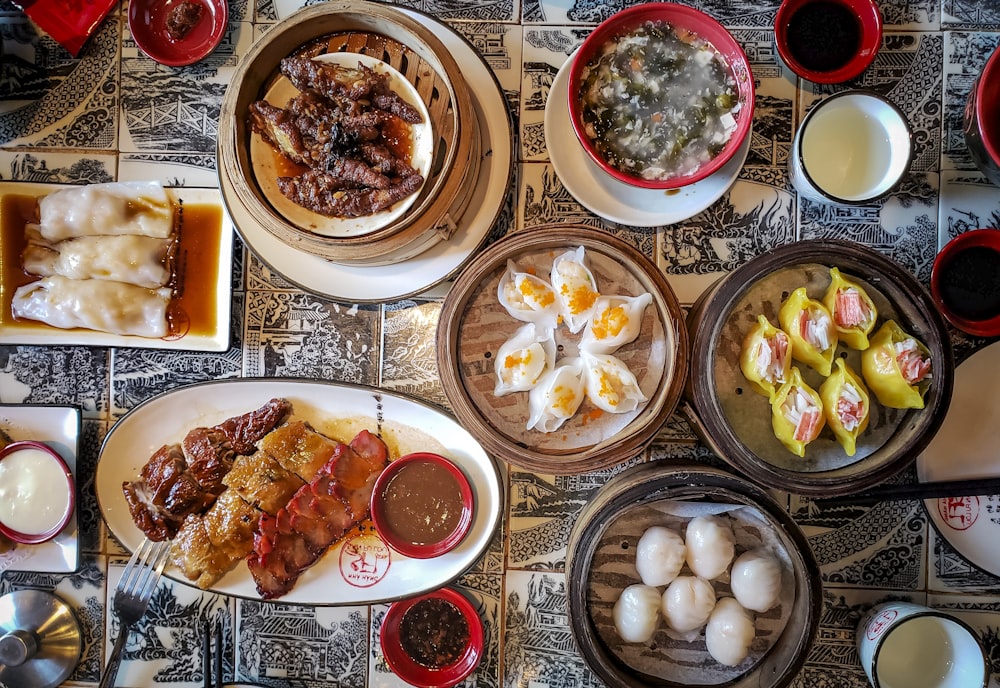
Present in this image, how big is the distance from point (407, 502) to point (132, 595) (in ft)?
3.50

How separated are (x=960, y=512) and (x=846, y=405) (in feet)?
2.80

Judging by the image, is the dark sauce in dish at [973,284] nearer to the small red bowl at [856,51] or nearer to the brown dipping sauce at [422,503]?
the small red bowl at [856,51]

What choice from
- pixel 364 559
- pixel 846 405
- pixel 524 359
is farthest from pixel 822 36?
pixel 364 559

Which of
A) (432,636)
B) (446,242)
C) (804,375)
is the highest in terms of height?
(446,242)

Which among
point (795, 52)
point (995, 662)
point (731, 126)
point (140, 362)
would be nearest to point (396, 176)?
point (731, 126)

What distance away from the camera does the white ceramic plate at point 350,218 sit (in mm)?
2010

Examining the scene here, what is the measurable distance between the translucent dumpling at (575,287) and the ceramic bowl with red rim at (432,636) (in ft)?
3.66

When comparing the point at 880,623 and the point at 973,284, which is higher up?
the point at 973,284

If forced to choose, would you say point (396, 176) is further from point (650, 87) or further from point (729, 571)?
point (729, 571)

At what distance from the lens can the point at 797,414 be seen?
1.84m

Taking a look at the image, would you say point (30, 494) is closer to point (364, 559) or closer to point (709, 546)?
point (364, 559)

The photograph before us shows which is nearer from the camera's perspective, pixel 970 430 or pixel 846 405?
pixel 846 405

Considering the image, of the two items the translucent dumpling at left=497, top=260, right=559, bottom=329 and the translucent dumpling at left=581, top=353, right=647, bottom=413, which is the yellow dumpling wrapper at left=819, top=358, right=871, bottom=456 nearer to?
the translucent dumpling at left=581, top=353, right=647, bottom=413

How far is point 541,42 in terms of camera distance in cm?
228
